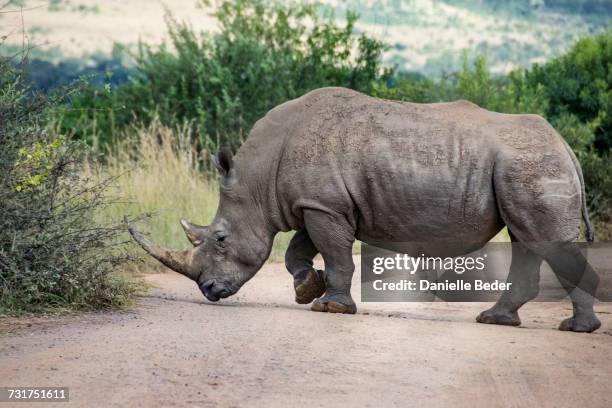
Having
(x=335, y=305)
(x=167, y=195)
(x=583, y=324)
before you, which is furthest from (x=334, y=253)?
(x=167, y=195)

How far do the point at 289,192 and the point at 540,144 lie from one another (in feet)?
6.00

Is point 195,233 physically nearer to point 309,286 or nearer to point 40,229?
point 309,286

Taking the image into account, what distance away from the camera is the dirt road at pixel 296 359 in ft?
16.6

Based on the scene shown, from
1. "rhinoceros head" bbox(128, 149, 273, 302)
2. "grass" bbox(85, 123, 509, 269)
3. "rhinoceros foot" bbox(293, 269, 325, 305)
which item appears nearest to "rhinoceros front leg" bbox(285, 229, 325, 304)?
"rhinoceros foot" bbox(293, 269, 325, 305)

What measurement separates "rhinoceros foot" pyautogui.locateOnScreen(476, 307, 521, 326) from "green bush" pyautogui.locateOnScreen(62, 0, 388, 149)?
8.15 meters

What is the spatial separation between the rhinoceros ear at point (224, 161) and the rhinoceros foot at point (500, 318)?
2.21 m

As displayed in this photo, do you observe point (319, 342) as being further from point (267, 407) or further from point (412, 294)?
point (412, 294)

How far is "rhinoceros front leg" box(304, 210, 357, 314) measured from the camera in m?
7.64

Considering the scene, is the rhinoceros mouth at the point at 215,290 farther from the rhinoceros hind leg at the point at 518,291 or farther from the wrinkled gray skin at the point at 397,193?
the rhinoceros hind leg at the point at 518,291

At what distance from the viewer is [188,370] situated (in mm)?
5453

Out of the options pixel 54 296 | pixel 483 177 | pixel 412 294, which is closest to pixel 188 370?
pixel 54 296

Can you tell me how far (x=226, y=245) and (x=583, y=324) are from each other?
8.84 feet

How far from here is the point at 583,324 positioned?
24.0ft

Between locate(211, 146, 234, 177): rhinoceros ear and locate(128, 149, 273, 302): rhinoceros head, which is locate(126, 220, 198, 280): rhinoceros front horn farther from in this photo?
locate(211, 146, 234, 177): rhinoceros ear
